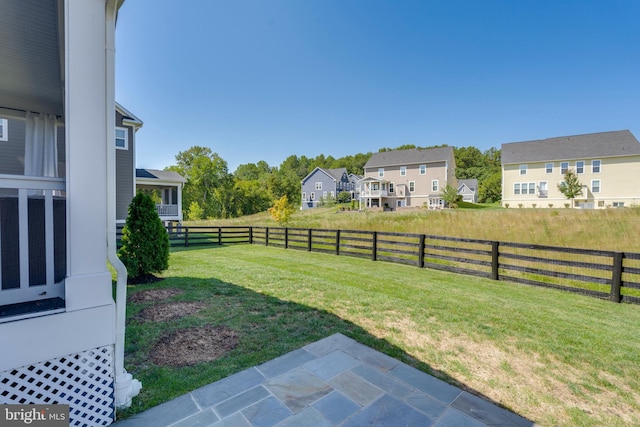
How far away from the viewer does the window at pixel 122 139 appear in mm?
11956

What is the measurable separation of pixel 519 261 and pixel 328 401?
22.6 ft

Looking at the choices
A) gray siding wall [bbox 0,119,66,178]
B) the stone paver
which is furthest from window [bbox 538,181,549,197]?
gray siding wall [bbox 0,119,66,178]

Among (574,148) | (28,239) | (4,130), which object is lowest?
(28,239)

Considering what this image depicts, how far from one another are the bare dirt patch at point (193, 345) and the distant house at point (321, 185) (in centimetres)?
3440

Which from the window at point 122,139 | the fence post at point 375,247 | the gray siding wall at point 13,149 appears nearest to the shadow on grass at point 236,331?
the fence post at point 375,247

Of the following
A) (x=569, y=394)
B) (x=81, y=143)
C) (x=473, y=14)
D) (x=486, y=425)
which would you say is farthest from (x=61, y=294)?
(x=473, y=14)

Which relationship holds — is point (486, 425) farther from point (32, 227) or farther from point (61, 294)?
point (32, 227)

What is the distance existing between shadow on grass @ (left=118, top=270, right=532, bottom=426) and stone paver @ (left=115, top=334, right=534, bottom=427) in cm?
14

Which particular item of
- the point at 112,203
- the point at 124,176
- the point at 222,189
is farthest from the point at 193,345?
the point at 222,189

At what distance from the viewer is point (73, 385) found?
1.73 metres

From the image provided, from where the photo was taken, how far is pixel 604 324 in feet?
12.2

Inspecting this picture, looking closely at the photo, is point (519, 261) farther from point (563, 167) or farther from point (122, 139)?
point (563, 167)

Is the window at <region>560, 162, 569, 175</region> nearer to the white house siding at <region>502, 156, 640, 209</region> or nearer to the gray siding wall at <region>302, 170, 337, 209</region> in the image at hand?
the white house siding at <region>502, 156, 640, 209</region>

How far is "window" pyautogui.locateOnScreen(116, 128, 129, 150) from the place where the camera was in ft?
39.2
